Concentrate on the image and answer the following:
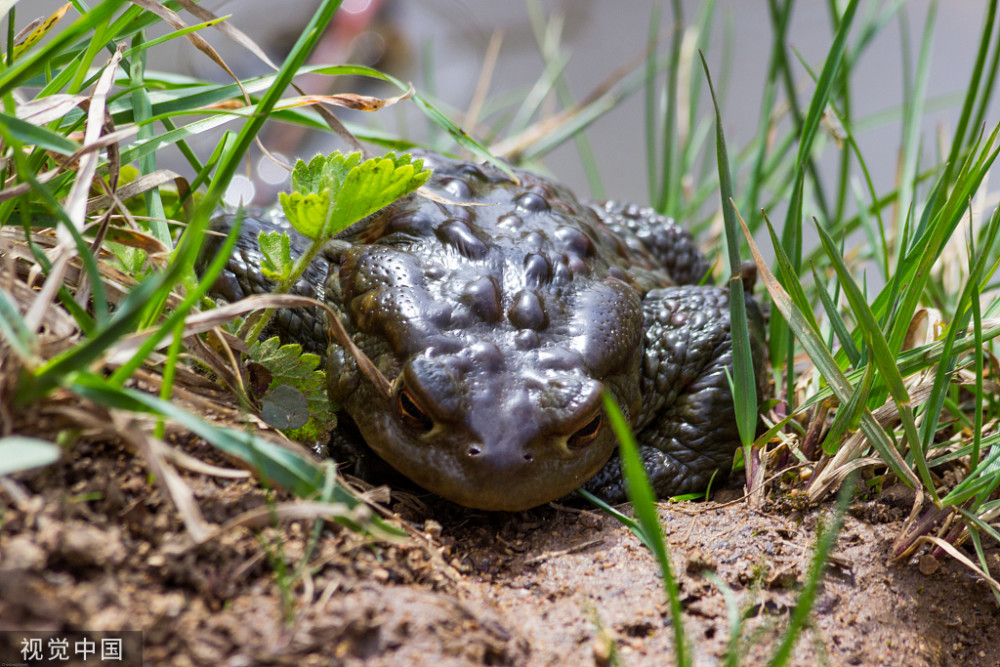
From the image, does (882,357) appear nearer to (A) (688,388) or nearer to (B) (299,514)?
(A) (688,388)

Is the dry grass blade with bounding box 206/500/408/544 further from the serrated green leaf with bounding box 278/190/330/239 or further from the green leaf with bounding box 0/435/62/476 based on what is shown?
the serrated green leaf with bounding box 278/190/330/239

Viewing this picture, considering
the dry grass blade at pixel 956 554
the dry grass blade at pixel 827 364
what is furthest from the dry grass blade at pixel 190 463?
the dry grass blade at pixel 956 554

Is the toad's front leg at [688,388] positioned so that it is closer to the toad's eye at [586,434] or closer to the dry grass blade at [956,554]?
the toad's eye at [586,434]

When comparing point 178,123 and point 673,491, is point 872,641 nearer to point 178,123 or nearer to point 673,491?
point 673,491

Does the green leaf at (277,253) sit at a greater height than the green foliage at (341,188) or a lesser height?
lesser

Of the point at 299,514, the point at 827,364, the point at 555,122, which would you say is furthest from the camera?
the point at 555,122

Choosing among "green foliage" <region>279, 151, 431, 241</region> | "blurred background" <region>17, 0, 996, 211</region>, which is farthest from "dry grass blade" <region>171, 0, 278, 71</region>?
"blurred background" <region>17, 0, 996, 211</region>

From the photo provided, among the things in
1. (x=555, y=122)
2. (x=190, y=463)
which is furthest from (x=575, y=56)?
(x=190, y=463)

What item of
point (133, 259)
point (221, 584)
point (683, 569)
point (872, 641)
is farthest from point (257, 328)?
point (872, 641)
